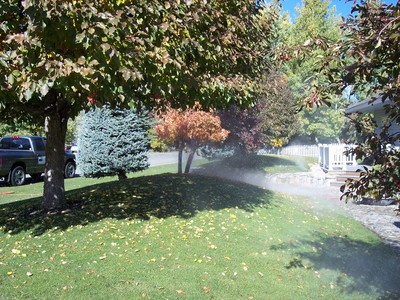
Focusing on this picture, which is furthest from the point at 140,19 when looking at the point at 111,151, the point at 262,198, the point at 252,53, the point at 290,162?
the point at 290,162

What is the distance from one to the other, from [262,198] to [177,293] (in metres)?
5.92

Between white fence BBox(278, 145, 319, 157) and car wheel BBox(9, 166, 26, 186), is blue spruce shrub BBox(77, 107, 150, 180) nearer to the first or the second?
car wheel BBox(9, 166, 26, 186)

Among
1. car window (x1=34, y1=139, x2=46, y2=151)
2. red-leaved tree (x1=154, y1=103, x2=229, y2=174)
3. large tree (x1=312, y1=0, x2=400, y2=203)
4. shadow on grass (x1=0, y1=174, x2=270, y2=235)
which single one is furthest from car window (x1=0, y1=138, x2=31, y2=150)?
large tree (x1=312, y1=0, x2=400, y2=203)

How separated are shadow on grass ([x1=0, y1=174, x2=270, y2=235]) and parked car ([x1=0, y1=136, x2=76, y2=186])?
701 cm

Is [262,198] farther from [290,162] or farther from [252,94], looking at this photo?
[290,162]

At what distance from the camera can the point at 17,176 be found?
15.5 metres

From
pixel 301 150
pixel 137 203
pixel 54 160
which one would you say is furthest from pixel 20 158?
pixel 301 150

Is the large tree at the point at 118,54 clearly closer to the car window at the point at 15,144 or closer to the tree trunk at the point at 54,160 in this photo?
the tree trunk at the point at 54,160

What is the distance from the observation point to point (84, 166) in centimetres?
1263

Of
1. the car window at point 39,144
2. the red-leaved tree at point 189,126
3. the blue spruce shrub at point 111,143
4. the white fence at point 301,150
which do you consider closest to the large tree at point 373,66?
the red-leaved tree at point 189,126

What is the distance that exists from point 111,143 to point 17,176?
546cm

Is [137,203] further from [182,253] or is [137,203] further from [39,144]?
[39,144]

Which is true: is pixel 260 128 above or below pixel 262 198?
above

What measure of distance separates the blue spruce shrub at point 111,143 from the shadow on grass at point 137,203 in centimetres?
208
